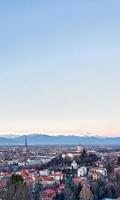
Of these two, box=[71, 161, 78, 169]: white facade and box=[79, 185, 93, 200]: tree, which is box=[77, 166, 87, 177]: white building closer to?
box=[71, 161, 78, 169]: white facade

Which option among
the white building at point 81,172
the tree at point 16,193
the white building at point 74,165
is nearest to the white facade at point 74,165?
the white building at point 74,165

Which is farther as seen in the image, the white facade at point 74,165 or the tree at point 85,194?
the white facade at point 74,165

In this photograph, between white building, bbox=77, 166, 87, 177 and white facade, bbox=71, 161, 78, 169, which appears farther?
white facade, bbox=71, 161, 78, 169

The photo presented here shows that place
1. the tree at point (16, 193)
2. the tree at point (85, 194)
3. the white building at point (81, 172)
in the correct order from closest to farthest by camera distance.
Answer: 1. the tree at point (16, 193)
2. the tree at point (85, 194)
3. the white building at point (81, 172)

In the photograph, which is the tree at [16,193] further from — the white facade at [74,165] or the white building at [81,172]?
the white facade at [74,165]

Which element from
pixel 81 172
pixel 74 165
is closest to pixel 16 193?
pixel 81 172

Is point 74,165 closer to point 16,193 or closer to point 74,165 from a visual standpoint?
point 74,165

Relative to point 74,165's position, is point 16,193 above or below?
below

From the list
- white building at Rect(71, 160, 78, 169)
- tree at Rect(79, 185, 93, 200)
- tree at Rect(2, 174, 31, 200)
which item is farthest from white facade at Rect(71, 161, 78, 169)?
tree at Rect(2, 174, 31, 200)

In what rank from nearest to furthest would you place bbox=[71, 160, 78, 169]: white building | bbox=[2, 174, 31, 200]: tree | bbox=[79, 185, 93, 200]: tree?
1. bbox=[2, 174, 31, 200]: tree
2. bbox=[79, 185, 93, 200]: tree
3. bbox=[71, 160, 78, 169]: white building

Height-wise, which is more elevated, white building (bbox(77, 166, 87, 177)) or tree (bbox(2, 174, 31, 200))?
white building (bbox(77, 166, 87, 177))

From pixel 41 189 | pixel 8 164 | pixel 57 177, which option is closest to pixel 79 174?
pixel 57 177
